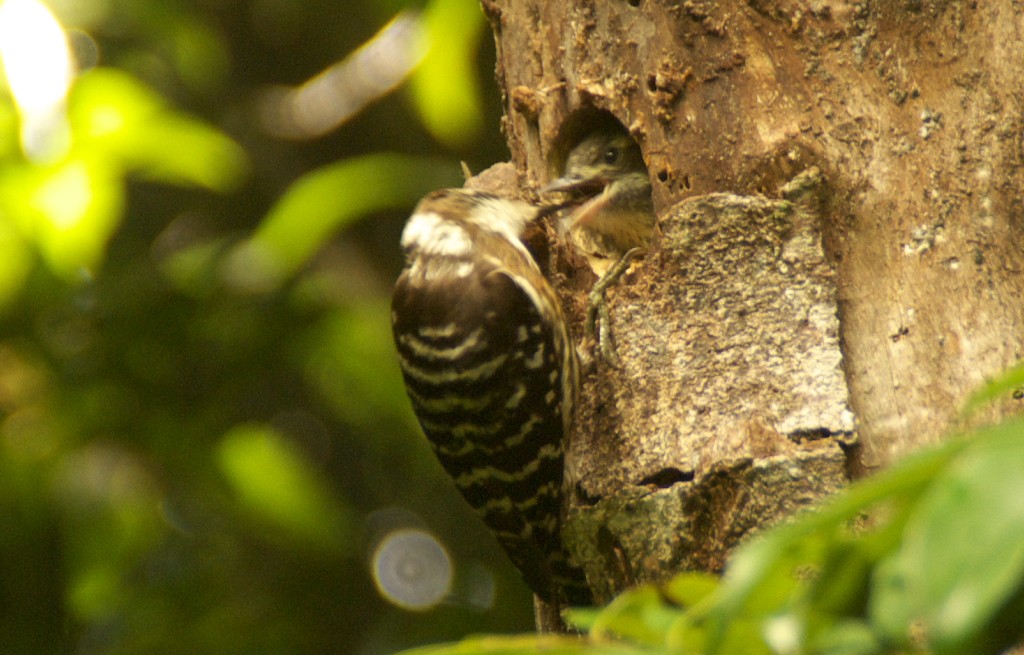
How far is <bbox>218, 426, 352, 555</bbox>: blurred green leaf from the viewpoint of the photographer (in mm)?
3568

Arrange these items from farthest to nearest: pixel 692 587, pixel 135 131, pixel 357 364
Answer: pixel 357 364 → pixel 135 131 → pixel 692 587

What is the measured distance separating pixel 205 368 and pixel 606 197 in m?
1.54

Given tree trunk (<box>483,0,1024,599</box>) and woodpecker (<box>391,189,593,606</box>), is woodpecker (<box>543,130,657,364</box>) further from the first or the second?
tree trunk (<box>483,0,1024,599</box>)

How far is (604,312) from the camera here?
2.36 m

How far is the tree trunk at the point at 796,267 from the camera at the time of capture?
1.95 meters

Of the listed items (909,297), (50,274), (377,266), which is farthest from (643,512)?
(377,266)

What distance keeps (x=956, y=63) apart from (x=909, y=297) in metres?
0.43

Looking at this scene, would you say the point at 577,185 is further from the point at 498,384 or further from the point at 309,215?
the point at 309,215

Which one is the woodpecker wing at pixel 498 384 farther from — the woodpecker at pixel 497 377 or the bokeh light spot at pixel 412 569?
the bokeh light spot at pixel 412 569

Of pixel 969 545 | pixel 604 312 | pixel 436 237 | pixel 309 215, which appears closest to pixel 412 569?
pixel 309 215

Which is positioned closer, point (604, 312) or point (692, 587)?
point (692, 587)

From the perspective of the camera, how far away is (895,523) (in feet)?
2.81

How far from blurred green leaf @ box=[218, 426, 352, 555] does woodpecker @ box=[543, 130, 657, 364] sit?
1.24m

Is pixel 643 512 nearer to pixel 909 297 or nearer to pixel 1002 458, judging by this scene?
pixel 909 297
